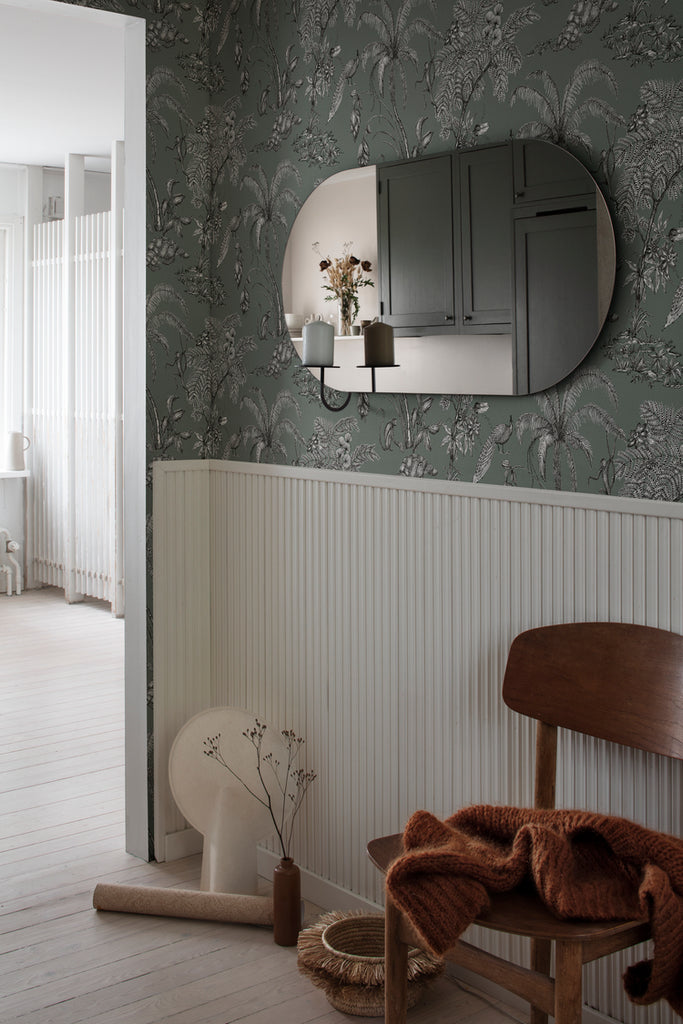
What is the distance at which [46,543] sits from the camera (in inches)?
279

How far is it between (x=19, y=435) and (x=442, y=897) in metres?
5.78

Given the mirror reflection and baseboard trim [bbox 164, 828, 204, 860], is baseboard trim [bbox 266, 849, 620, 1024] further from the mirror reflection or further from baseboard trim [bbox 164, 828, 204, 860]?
the mirror reflection

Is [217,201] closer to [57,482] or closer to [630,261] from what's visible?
[630,261]

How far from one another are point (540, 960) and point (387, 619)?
843mm

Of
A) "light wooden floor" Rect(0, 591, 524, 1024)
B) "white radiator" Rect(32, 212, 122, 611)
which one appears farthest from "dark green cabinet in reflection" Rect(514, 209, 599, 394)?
"white radiator" Rect(32, 212, 122, 611)

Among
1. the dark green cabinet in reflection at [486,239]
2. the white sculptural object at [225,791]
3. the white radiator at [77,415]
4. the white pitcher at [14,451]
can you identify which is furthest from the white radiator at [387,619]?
the white pitcher at [14,451]

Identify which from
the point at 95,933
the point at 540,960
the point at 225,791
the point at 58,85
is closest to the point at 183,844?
the point at 225,791

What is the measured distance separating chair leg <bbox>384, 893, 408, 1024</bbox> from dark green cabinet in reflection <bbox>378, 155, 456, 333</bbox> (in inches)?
49.0

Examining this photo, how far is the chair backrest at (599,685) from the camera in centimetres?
194

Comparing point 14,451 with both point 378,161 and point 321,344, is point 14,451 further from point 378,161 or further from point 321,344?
point 378,161

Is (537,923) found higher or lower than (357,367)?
lower

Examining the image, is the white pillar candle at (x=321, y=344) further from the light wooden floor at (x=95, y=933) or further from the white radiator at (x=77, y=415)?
the white radiator at (x=77, y=415)

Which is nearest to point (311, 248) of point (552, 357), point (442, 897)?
point (552, 357)

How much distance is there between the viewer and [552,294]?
2.20 meters
